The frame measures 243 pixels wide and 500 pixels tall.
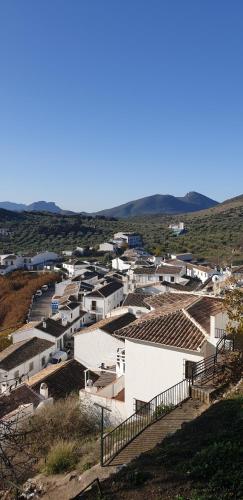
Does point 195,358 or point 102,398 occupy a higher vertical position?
point 195,358

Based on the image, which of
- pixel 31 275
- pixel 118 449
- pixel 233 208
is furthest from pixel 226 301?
pixel 233 208

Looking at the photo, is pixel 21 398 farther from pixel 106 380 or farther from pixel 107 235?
pixel 107 235

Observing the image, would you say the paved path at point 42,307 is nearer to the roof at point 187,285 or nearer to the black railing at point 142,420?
the roof at point 187,285

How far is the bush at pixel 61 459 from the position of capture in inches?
477

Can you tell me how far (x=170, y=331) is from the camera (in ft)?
51.6

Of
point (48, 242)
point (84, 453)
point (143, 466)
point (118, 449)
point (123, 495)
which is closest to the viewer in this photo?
point (123, 495)

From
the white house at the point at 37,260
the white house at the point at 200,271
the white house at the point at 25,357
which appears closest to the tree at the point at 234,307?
the white house at the point at 25,357

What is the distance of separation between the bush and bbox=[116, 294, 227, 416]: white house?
3.67m

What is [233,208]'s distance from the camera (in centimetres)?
13625

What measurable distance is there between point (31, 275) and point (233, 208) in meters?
76.8

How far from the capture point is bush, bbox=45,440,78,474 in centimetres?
1211

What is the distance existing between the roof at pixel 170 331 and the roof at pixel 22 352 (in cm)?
1811

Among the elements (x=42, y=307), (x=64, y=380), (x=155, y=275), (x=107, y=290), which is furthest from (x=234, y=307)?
(x=155, y=275)

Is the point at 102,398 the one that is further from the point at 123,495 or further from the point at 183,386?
the point at 123,495
